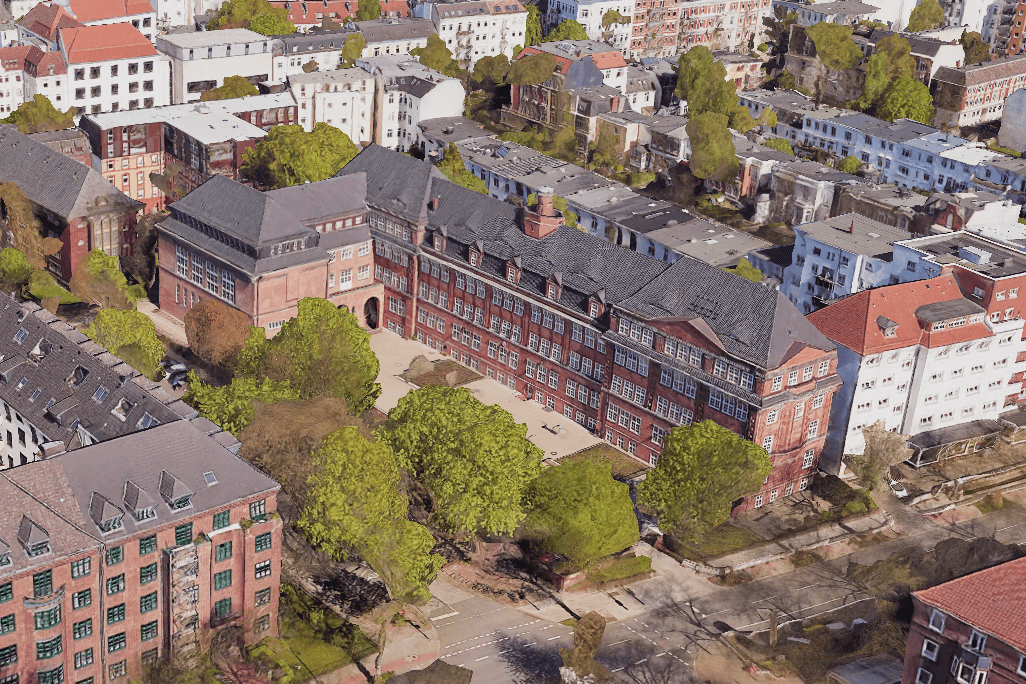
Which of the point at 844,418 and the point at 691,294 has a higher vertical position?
the point at 691,294

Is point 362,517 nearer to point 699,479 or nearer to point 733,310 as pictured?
point 699,479

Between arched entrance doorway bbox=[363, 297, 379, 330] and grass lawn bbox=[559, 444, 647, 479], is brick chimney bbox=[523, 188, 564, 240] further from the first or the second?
arched entrance doorway bbox=[363, 297, 379, 330]

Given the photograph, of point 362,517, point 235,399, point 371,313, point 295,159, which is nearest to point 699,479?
point 362,517

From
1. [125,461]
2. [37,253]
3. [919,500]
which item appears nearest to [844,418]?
[919,500]

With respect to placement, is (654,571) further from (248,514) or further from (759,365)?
(248,514)

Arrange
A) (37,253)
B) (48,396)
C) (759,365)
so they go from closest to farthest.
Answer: (48,396), (759,365), (37,253)

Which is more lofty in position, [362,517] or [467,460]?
[467,460]

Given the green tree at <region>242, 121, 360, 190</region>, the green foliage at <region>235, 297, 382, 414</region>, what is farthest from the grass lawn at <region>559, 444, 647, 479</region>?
the green tree at <region>242, 121, 360, 190</region>

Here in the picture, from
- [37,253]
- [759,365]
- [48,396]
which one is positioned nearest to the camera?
[48,396]

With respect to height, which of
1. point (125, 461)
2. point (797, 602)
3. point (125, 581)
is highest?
point (125, 461)
